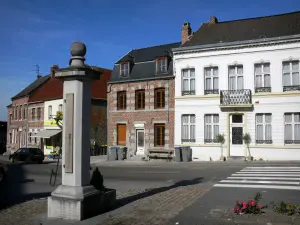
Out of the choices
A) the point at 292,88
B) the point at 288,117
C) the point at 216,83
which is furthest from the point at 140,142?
the point at 292,88

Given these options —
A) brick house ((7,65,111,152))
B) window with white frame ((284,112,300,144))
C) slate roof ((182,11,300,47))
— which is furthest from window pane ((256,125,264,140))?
brick house ((7,65,111,152))

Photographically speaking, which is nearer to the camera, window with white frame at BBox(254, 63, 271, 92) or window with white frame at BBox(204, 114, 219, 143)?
window with white frame at BBox(254, 63, 271, 92)

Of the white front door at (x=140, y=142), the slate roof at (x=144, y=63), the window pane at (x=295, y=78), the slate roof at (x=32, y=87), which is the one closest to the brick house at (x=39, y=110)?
the slate roof at (x=32, y=87)

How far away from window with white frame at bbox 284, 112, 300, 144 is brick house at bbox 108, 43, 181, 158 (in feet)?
26.9

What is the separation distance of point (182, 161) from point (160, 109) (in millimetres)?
4782

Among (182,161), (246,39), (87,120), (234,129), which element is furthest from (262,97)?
(87,120)

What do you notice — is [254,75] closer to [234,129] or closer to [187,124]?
[234,129]

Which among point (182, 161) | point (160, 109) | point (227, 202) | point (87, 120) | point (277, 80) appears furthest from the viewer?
point (160, 109)

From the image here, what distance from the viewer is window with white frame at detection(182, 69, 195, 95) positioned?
24.5 metres

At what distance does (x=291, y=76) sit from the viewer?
21531 millimetres

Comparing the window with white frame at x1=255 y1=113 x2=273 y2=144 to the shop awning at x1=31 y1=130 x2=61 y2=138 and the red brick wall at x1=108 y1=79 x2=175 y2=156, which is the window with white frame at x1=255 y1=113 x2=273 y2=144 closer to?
the red brick wall at x1=108 y1=79 x2=175 y2=156

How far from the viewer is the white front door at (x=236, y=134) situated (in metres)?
22.7

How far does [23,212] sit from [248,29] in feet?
70.3

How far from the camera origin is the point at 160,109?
25844mm
